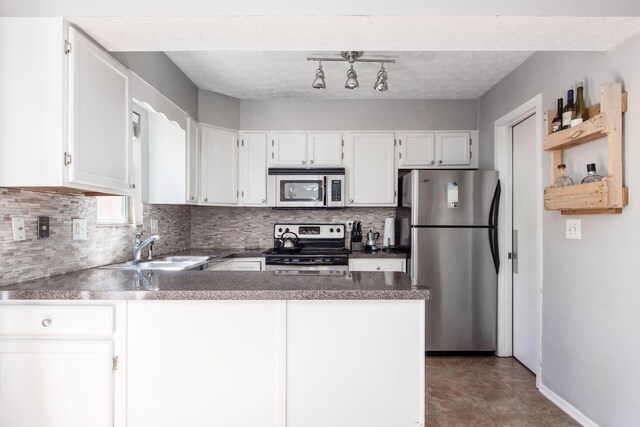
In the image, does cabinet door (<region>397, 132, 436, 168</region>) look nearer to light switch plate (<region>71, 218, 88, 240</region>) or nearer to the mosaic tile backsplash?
the mosaic tile backsplash

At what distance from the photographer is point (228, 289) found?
5.02ft

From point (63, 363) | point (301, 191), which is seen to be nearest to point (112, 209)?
point (63, 363)

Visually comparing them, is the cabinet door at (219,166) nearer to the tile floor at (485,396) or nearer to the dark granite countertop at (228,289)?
the dark granite countertop at (228,289)

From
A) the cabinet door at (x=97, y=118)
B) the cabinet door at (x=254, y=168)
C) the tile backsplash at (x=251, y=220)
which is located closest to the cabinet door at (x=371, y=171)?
the tile backsplash at (x=251, y=220)

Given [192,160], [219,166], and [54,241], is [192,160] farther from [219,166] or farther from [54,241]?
[54,241]

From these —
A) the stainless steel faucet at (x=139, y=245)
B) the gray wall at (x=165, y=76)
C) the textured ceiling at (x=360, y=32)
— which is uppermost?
the gray wall at (x=165, y=76)

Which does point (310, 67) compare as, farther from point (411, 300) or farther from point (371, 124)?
point (411, 300)

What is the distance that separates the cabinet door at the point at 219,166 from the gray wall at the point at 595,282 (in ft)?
8.89

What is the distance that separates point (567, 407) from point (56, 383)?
2855 mm

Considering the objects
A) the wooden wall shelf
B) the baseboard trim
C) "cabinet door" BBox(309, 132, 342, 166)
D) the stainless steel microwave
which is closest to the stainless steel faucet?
the stainless steel microwave

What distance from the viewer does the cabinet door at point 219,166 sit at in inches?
139

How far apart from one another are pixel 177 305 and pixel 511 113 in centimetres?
297

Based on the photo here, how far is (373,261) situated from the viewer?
3.43 metres

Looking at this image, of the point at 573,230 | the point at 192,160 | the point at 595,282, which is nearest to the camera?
the point at 595,282
